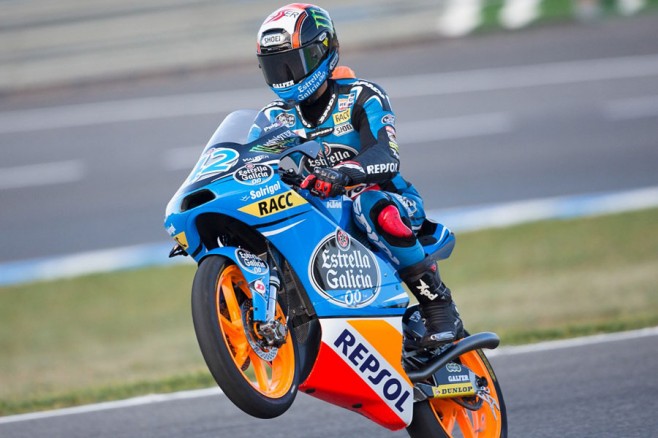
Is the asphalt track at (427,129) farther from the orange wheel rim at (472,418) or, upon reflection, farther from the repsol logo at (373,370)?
the repsol logo at (373,370)

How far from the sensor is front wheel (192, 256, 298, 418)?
13.7ft

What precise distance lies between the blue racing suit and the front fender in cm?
66

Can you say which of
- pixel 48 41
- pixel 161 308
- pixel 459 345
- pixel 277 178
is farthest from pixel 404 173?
pixel 277 178

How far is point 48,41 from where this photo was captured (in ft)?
56.1

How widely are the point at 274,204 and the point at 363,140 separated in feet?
2.28

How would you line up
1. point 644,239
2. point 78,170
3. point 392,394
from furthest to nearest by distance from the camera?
point 78,170 < point 644,239 < point 392,394

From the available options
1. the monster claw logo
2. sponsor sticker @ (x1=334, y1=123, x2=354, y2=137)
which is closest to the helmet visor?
the monster claw logo

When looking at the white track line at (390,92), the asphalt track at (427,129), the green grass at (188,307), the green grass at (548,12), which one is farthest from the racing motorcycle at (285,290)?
the green grass at (548,12)

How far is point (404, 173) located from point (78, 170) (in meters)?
4.60

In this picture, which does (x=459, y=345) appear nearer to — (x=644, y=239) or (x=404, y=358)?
(x=404, y=358)

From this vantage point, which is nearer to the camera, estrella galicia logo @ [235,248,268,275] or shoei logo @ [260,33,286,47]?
estrella galicia logo @ [235,248,268,275]

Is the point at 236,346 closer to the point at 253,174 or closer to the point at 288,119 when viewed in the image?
the point at 253,174

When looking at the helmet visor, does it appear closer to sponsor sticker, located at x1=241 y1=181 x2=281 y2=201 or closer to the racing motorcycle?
the racing motorcycle

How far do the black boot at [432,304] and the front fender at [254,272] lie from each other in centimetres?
98
